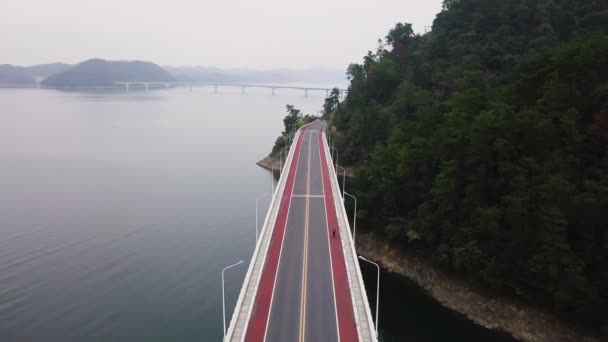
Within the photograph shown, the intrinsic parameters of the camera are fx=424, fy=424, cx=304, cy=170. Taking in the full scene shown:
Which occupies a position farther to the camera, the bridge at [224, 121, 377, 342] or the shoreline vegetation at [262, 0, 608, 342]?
the shoreline vegetation at [262, 0, 608, 342]

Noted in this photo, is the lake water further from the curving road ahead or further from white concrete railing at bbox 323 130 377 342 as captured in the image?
white concrete railing at bbox 323 130 377 342

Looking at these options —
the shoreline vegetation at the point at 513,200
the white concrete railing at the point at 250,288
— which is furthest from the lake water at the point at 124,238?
the white concrete railing at the point at 250,288

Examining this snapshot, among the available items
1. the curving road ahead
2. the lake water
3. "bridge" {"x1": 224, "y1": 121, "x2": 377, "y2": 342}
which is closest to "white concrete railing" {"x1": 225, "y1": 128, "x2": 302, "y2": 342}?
"bridge" {"x1": 224, "y1": 121, "x2": 377, "y2": 342}

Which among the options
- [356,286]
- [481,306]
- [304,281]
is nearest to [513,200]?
[481,306]

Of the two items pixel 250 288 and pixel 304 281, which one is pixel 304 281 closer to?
pixel 304 281

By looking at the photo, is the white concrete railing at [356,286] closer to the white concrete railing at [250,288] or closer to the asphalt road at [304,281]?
the asphalt road at [304,281]
